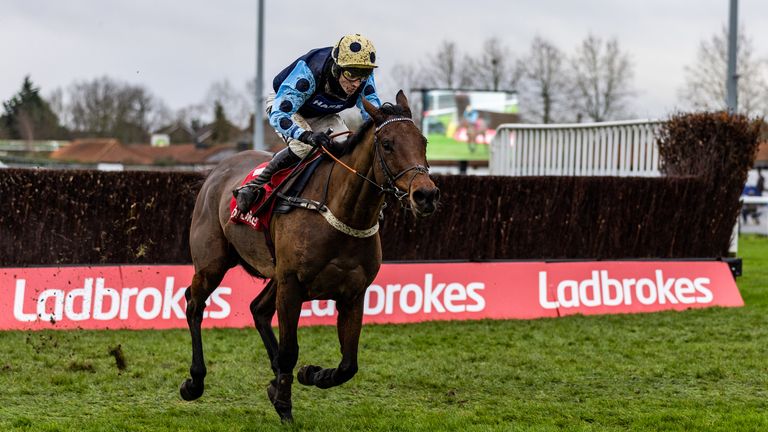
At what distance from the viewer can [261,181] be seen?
21.2 feet

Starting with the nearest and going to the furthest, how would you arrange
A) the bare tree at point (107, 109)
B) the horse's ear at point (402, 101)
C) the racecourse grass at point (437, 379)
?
1. the horse's ear at point (402, 101)
2. the racecourse grass at point (437, 379)
3. the bare tree at point (107, 109)

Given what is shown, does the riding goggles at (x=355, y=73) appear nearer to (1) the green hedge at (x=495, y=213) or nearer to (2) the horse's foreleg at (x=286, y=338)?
(2) the horse's foreleg at (x=286, y=338)

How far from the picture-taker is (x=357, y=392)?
7.12 m

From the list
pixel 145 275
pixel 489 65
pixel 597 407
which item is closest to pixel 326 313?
pixel 145 275

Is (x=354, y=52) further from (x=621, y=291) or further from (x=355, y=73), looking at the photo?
(x=621, y=291)

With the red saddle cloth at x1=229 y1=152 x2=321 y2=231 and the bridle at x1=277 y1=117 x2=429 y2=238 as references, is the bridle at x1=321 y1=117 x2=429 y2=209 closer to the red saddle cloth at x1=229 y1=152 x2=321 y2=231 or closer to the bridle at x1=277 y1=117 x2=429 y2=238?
the bridle at x1=277 y1=117 x2=429 y2=238

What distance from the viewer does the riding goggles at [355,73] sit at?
19.5ft

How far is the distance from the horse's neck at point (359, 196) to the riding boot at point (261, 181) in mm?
694

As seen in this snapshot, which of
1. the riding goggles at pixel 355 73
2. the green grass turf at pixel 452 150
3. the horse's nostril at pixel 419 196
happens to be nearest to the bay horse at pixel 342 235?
the horse's nostril at pixel 419 196

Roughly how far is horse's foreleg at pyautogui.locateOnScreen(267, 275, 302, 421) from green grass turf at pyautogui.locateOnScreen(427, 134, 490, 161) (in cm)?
3466

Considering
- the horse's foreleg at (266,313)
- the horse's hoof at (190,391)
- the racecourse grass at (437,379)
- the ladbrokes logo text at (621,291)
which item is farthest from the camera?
the ladbrokes logo text at (621,291)

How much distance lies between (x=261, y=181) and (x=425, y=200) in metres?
1.88

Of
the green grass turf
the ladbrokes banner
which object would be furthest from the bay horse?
the green grass turf

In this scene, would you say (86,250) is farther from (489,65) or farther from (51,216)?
(489,65)
